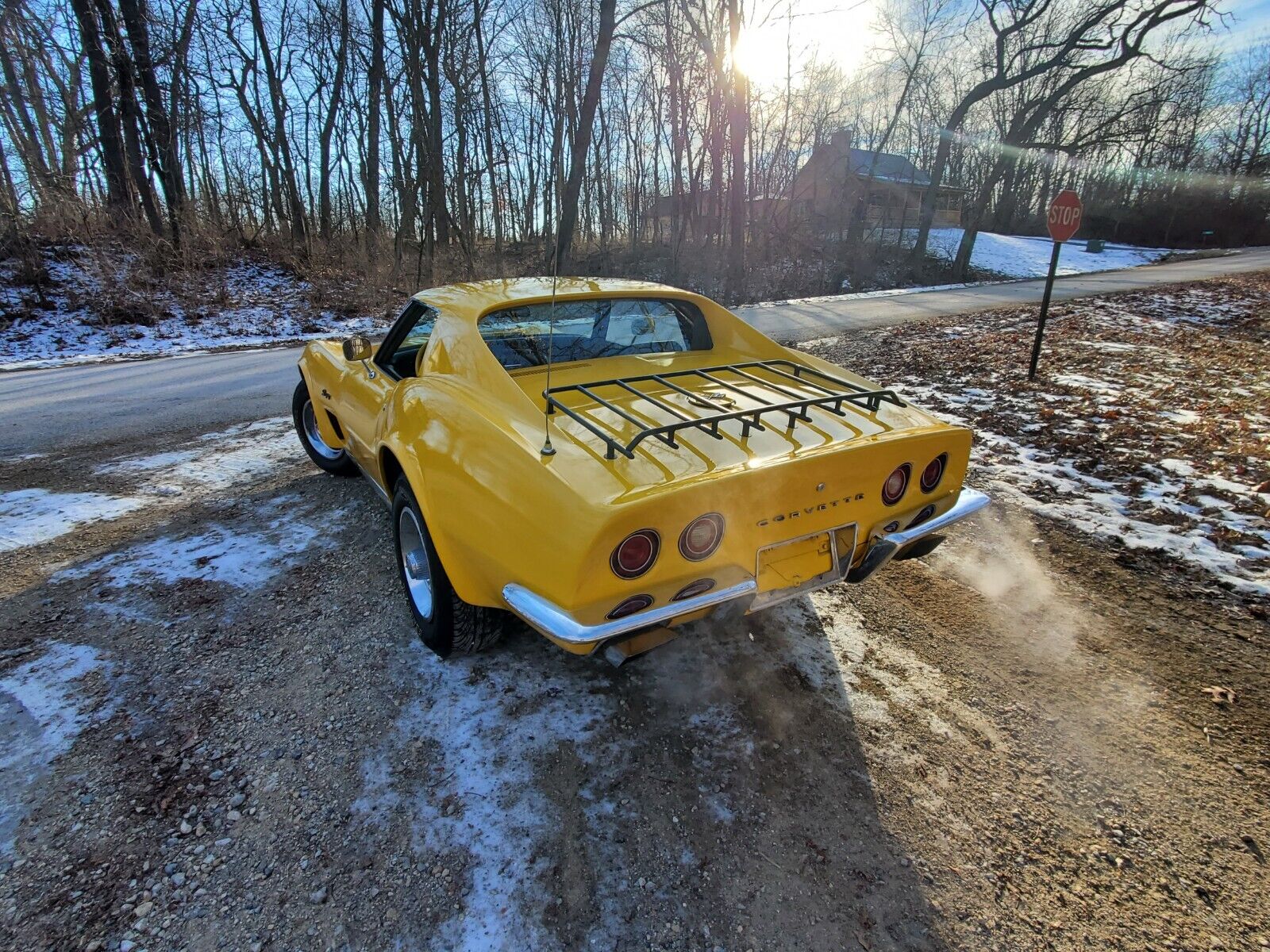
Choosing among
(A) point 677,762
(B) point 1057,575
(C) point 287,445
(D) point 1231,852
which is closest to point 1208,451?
(B) point 1057,575

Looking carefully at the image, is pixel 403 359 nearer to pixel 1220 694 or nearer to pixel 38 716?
pixel 38 716

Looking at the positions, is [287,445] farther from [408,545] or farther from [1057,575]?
[1057,575]

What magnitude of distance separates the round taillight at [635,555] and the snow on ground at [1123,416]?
3143mm

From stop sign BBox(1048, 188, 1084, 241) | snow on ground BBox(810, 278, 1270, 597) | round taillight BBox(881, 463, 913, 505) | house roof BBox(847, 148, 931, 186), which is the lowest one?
snow on ground BBox(810, 278, 1270, 597)

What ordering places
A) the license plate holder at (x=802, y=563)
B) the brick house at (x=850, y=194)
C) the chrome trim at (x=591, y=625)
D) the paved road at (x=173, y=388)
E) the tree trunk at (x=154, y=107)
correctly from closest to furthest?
the chrome trim at (x=591, y=625)
the license plate holder at (x=802, y=563)
the paved road at (x=173, y=388)
the tree trunk at (x=154, y=107)
the brick house at (x=850, y=194)

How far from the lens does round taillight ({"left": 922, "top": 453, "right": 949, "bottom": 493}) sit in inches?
96.7

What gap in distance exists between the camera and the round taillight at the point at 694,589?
1980mm

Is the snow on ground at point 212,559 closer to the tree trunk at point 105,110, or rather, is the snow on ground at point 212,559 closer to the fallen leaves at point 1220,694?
the fallen leaves at point 1220,694

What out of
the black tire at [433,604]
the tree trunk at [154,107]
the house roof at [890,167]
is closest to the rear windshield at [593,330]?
the black tire at [433,604]

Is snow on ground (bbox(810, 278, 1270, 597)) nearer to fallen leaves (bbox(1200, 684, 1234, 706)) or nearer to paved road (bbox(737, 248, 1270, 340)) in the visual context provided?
fallen leaves (bbox(1200, 684, 1234, 706))

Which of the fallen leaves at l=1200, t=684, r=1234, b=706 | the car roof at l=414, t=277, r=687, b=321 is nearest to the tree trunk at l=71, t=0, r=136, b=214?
the car roof at l=414, t=277, r=687, b=321

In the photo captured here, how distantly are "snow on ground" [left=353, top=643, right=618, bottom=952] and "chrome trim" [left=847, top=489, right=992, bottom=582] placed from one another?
1107 mm

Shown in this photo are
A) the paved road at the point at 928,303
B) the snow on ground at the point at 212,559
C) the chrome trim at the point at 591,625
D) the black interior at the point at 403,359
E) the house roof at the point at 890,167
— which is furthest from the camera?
the house roof at the point at 890,167

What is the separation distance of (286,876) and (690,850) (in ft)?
3.70
